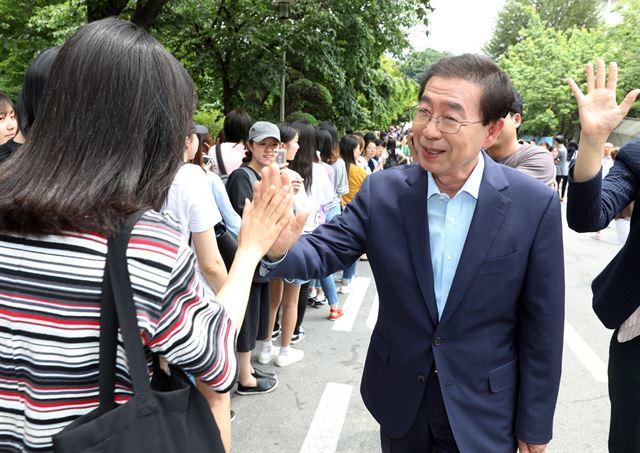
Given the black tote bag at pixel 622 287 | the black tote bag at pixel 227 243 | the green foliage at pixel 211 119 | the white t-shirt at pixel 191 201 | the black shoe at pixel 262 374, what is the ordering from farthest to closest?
the green foliage at pixel 211 119
the black shoe at pixel 262 374
the black tote bag at pixel 227 243
the white t-shirt at pixel 191 201
the black tote bag at pixel 622 287

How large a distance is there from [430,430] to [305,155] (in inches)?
125

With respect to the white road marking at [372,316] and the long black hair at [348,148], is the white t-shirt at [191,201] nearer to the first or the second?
the white road marking at [372,316]

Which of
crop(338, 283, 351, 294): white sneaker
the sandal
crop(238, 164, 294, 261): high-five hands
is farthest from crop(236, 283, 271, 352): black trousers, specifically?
crop(338, 283, 351, 294): white sneaker

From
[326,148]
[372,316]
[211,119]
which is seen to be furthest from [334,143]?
[211,119]

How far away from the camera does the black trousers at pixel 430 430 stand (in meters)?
1.80

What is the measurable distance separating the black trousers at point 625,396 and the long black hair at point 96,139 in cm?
188

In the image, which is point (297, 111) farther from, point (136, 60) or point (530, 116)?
point (530, 116)

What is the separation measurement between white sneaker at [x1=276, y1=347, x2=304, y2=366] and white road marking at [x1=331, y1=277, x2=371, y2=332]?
31.2 inches

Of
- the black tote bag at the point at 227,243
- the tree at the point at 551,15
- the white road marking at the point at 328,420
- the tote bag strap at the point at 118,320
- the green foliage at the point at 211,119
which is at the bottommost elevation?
the green foliage at the point at 211,119

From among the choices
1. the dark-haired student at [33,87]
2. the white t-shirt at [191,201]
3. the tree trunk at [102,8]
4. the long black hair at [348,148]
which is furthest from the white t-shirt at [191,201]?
the tree trunk at [102,8]

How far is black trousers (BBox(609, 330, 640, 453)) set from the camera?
1.97 m

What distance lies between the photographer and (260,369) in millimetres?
4293

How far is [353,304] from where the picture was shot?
599 centimetres

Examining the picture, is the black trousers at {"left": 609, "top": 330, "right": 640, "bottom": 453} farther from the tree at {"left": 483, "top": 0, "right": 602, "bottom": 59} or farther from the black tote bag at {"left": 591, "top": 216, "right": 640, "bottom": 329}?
the tree at {"left": 483, "top": 0, "right": 602, "bottom": 59}
